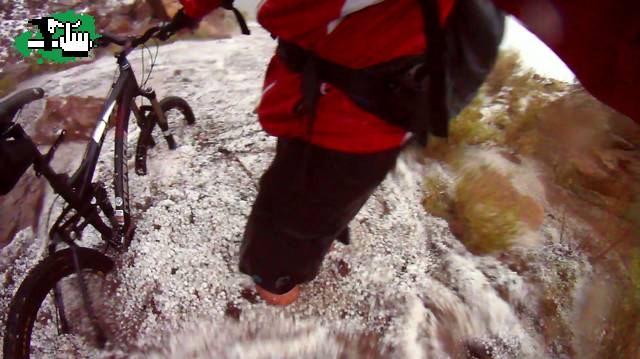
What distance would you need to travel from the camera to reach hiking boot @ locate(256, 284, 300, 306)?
1824 mm

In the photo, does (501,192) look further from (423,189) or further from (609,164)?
(609,164)

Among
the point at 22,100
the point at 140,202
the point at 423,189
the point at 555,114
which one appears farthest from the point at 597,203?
the point at 22,100

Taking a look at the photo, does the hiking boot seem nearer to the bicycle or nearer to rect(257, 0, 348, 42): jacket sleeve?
the bicycle

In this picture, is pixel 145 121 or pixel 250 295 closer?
pixel 250 295

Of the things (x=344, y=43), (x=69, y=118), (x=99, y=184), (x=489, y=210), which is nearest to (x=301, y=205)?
(x=344, y=43)

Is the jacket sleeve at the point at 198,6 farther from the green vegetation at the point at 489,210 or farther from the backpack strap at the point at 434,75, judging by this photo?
the green vegetation at the point at 489,210

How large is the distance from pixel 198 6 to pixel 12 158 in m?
0.73

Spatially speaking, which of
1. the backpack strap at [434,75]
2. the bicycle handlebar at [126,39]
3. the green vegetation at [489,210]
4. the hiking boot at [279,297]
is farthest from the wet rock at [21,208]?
the green vegetation at [489,210]

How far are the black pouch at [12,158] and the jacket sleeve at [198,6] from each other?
0.65 m

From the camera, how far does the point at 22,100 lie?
4.63ft

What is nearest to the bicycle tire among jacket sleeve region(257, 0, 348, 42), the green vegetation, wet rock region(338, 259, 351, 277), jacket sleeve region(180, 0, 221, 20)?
jacket sleeve region(180, 0, 221, 20)

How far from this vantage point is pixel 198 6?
4.53 feet

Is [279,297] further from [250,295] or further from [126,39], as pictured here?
→ [126,39]

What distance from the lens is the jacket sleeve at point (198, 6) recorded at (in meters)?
1.37
